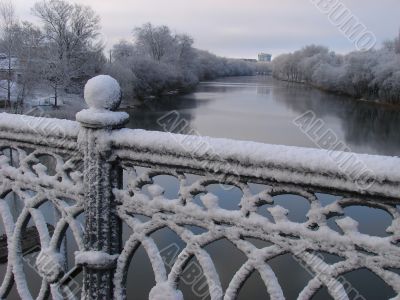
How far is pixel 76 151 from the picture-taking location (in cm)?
164

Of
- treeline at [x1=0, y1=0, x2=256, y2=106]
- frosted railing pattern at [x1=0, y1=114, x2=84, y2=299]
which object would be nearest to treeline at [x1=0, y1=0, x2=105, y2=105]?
treeline at [x1=0, y1=0, x2=256, y2=106]

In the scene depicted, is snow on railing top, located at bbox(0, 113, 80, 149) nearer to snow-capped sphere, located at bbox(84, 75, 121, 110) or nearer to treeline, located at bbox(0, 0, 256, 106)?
snow-capped sphere, located at bbox(84, 75, 121, 110)

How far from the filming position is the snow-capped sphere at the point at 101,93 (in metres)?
1.52

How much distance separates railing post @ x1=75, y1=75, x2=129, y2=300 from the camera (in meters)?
1.53

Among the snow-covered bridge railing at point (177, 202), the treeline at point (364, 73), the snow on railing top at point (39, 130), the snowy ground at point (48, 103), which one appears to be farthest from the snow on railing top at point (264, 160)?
the treeline at point (364, 73)

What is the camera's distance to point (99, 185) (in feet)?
5.12

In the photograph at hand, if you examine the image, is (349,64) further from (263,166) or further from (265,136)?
(263,166)

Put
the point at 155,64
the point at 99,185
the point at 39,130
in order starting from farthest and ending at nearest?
the point at 155,64 < the point at 39,130 < the point at 99,185

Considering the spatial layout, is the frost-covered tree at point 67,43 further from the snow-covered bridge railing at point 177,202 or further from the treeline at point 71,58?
the snow-covered bridge railing at point 177,202

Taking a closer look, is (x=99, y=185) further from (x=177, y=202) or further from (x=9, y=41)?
(x=9, y=41)

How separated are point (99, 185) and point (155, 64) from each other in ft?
129

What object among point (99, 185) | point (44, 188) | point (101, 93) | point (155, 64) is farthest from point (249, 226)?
point (155, 64)

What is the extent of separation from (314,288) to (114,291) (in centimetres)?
77

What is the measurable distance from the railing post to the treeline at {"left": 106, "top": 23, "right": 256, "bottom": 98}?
28.1m
